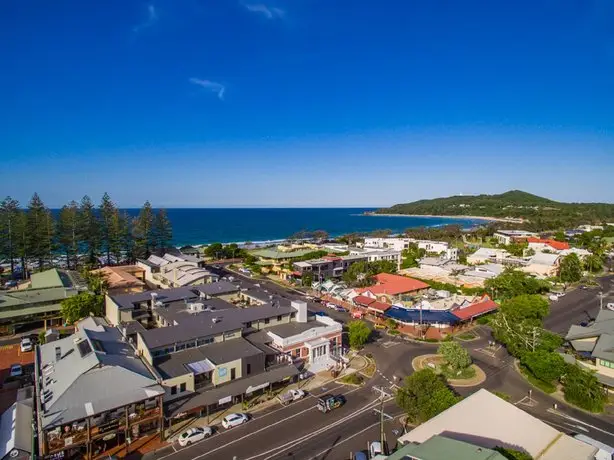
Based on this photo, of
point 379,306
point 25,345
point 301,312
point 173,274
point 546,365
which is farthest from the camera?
point 173,274

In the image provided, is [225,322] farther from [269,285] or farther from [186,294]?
[269,285]

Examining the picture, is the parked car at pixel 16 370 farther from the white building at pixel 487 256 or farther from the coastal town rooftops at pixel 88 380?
the white building at pixel 487 256

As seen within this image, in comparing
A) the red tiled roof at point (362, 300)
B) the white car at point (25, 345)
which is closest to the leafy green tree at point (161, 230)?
the white car at point (25, 345)

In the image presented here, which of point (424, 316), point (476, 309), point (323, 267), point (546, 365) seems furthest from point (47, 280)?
point (546, 365)

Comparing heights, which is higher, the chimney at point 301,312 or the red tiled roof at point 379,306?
the chimney at point 301,312

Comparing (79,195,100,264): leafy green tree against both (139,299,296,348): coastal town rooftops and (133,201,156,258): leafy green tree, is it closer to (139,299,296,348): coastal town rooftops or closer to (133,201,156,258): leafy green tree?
(133,201,156,258): leafy green tree

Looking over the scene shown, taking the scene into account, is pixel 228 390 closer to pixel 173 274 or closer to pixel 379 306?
pixel 379 306
